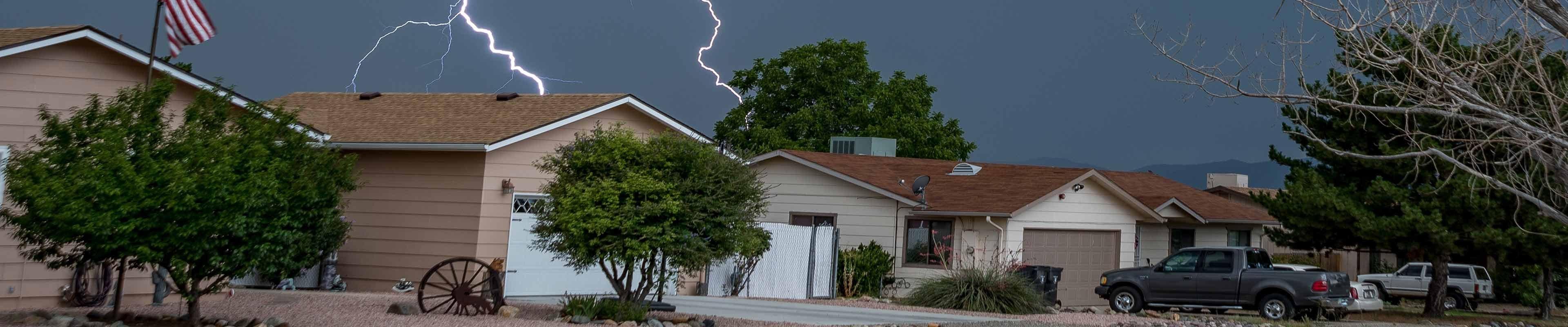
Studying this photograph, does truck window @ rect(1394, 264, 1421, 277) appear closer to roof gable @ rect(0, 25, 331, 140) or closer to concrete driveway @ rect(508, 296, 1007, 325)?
concrete driveway @ rect(508, 296, 1007, 325)

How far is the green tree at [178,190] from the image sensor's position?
34.6 ft

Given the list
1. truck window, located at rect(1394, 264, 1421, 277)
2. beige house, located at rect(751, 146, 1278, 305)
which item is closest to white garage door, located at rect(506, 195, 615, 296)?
beige house, located at rect(751, 146, 1278, 305)

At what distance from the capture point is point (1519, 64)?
13.1 metres

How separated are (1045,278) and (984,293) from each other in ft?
9.61

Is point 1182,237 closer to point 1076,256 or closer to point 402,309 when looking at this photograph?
point 1076,256

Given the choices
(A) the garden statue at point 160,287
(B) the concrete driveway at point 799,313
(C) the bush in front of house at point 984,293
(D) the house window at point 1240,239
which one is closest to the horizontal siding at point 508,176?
(B) the concrete driveway at point 799,313

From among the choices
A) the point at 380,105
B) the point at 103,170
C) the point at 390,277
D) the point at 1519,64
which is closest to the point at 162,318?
the point at 103,170

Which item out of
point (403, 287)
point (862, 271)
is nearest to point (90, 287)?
point (403, 287)

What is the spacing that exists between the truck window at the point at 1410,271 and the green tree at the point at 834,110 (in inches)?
713

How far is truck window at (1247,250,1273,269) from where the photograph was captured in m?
21.3

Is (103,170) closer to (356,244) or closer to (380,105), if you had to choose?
(356,244)

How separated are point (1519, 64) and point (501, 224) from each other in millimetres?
13868

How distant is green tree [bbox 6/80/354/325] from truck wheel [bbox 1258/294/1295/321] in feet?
52.0

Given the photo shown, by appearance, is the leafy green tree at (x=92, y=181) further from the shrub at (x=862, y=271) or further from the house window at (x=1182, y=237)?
the house window at (x=1182, y=237)
